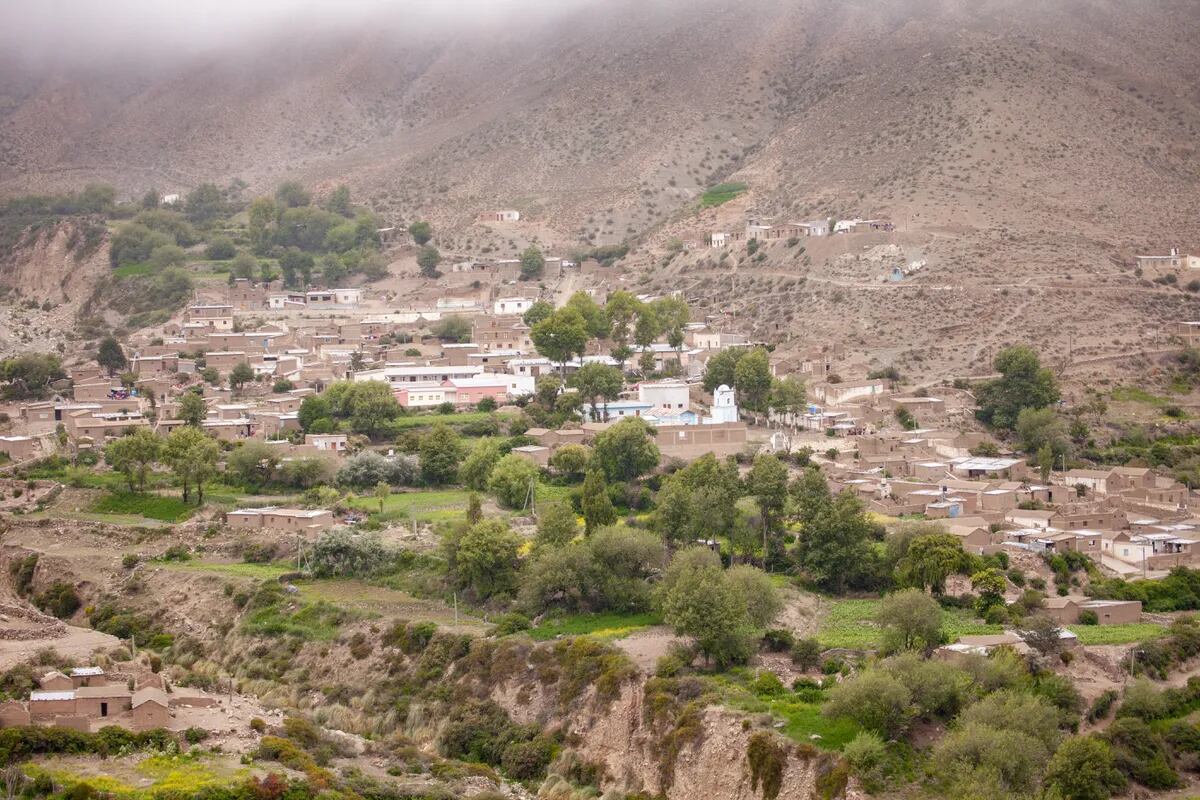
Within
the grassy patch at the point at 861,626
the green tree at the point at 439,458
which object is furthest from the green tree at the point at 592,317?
the grassy patch at the point at 861,626

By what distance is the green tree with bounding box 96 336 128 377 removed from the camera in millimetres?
60531

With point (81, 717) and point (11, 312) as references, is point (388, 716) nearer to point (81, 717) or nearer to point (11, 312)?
point (81, 717)

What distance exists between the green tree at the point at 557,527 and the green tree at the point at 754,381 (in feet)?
44.1

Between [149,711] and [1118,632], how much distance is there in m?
19.1

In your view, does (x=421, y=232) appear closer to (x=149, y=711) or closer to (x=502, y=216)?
(x=502, y=216)

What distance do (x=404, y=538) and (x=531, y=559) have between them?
15.4 feet

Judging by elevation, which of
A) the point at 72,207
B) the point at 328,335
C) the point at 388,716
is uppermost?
the point at 72,207

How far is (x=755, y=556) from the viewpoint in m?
41.7

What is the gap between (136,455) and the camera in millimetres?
47844

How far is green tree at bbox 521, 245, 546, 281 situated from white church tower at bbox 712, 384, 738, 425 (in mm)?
22641

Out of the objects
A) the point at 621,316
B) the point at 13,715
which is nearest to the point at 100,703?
the point at 13,715

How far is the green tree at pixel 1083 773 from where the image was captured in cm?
2859

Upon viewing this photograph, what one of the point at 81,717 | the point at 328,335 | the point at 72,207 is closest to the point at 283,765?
the point at 81,717

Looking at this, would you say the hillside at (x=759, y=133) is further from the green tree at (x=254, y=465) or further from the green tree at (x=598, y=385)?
the green tree at (x=254, y=465)
